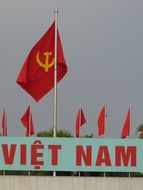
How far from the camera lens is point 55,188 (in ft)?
86.6

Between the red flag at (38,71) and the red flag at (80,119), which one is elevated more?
the red flag at (38,71)

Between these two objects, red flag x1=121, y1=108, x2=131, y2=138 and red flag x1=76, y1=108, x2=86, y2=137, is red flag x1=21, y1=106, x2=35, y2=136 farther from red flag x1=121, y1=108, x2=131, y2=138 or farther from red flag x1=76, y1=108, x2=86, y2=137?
red flag x1=121, y1=108, x2=131, y2=138

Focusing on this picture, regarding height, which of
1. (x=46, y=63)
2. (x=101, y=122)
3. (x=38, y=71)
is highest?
(x=46, y=63)

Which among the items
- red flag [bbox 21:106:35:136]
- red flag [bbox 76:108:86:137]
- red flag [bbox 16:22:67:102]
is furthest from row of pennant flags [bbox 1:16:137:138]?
red flag [bbox 76:108:86:137]

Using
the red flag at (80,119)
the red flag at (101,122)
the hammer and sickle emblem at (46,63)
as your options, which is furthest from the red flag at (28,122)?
the red flag at (101,122)

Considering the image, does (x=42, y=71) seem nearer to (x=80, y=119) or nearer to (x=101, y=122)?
(x=80, y=119)

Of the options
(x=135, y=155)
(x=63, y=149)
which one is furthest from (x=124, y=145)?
(x=63, y=149)

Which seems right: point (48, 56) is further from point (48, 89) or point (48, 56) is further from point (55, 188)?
point (55, 188)

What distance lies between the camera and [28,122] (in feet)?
97.0

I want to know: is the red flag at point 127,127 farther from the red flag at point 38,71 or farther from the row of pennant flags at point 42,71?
the red flag at point 38,71

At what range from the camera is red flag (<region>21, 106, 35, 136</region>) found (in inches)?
1139

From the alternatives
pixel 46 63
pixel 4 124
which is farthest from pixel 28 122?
pixel 46 63

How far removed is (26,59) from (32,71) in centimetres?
52

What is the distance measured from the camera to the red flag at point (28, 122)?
28.9 meters
